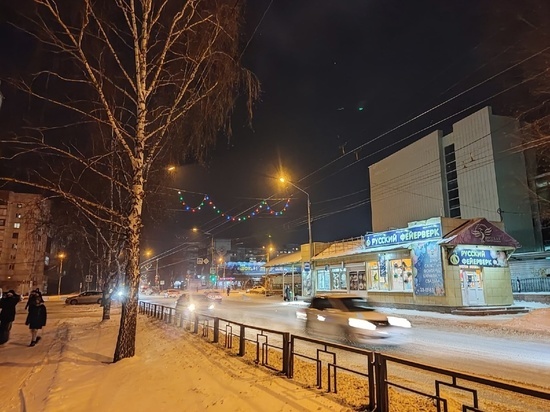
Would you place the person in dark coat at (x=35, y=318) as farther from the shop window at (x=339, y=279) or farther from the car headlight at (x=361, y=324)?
the shop window at (x=339, y=279)

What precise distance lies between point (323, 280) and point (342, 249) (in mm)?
4076

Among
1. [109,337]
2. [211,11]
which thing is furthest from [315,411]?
[109,337]

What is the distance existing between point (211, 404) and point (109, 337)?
9726mm

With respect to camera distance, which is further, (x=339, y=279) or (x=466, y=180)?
(x=466, y=180)

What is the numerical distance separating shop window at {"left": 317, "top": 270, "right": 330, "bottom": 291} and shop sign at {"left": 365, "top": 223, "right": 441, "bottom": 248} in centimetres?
700

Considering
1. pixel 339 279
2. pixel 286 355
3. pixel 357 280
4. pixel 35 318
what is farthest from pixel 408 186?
pixel 286 355

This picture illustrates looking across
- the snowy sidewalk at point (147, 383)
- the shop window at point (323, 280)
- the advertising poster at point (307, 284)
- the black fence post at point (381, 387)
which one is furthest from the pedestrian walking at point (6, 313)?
the advertising poster at point (307, 284)

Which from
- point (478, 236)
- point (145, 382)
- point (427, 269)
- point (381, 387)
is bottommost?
point (145, 382)

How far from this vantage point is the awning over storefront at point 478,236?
73.3 feet

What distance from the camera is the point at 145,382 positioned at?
717 cm

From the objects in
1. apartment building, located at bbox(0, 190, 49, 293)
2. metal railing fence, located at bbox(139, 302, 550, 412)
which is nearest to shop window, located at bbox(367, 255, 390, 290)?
metal railing fence, located at bbox(139, 302, 550, 412)

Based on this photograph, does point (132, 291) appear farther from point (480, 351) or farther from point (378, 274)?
point (378, 274)

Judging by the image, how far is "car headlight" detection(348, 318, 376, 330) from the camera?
11.3 metres

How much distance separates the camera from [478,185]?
41156 mm
